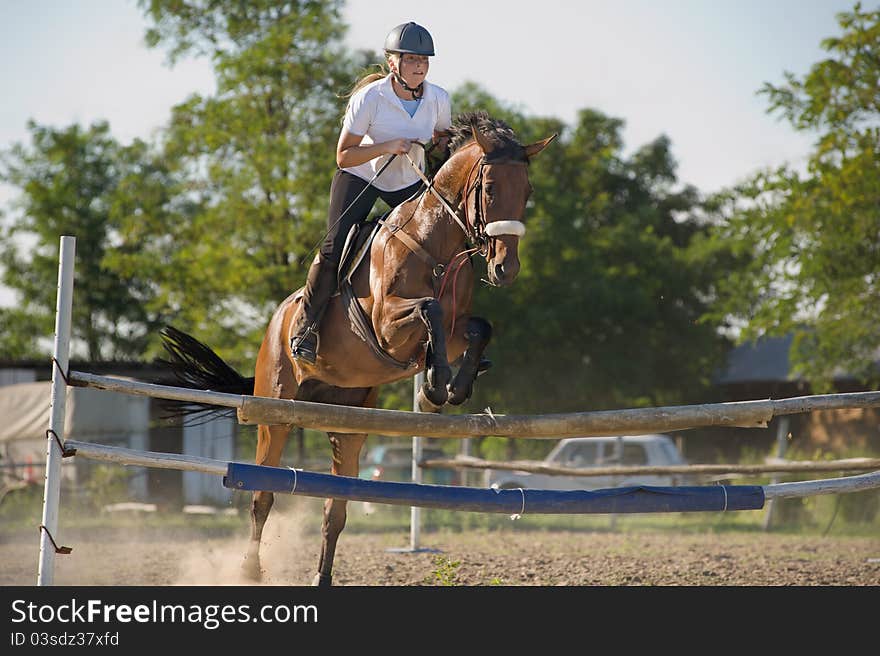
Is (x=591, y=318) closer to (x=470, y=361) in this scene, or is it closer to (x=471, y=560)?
(x=471, y=560)

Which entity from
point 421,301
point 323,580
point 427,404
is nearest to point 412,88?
point 421,301

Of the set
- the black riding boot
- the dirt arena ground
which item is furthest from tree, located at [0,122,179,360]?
the black riding boot

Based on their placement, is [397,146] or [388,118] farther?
[388,118]

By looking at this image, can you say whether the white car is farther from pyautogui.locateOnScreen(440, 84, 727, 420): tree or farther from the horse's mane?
the horse's mane

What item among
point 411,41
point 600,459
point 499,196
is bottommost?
point 600,459

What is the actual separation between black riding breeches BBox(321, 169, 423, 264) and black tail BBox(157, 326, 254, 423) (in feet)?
4.32

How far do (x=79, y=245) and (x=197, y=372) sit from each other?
32542mm

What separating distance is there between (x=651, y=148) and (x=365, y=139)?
32.6 meters

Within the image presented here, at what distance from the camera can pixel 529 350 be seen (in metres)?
26.4

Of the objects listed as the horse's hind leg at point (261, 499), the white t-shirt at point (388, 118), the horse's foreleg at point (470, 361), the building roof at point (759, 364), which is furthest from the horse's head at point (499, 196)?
the building roof at point (759, 364)

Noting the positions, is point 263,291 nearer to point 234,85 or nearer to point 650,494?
point 234,85

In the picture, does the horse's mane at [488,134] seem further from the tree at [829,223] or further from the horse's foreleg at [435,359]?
the tree at [829,223]

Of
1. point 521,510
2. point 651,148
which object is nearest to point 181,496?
point 521,510

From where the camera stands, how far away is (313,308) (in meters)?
5.86
